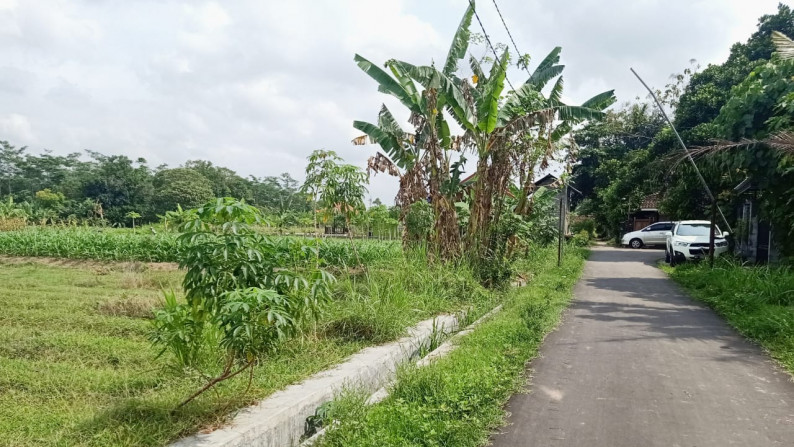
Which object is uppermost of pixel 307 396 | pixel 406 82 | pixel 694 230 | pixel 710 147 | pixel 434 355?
pixel 406 82

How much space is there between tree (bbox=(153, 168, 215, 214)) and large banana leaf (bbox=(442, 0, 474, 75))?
140 feet

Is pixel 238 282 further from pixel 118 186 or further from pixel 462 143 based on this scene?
pixel 118 186

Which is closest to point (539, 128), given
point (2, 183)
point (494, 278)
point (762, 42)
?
point (494, 278)

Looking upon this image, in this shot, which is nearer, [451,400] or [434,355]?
[451,400]

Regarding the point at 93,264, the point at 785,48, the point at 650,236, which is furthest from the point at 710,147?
the point at 650,236

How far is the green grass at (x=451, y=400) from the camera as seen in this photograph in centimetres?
421

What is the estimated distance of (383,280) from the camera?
9203mm

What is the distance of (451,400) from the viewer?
4820mm

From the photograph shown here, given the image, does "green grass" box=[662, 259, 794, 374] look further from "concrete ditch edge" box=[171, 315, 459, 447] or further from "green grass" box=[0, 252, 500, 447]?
"concrete ditch edge" box=[171, 315, 459, 447]

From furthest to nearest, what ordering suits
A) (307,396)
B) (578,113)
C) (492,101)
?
(578,113) < (492,101) < (307,396)

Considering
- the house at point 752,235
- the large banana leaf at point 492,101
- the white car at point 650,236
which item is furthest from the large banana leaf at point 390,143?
the white car at point 650,236

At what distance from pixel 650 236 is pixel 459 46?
23.4 meters

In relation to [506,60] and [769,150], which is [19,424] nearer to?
[506,60]

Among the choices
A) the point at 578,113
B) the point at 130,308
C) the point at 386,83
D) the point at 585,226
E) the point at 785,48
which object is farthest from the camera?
the point at 585,226
